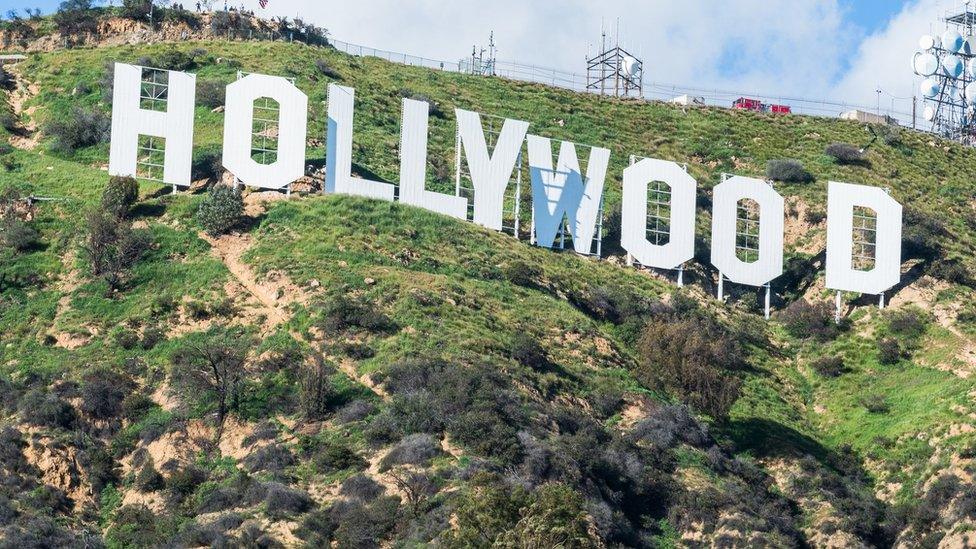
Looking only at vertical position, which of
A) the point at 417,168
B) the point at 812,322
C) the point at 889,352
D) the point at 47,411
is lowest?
the point at 47,411

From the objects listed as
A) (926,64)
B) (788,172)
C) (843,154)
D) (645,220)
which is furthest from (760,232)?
(926,64)

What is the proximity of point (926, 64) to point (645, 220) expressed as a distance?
115 feet

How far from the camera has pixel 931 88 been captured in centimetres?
9456

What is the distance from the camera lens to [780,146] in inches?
3292

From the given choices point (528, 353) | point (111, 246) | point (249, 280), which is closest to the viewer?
point (528, 353)

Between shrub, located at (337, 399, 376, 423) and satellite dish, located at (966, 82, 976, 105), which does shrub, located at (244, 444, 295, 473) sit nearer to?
shrub, located at (337, 399, 376, 423)

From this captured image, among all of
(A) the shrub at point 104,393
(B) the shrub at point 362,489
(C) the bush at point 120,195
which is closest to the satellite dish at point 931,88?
(C) the bush at point 120,195

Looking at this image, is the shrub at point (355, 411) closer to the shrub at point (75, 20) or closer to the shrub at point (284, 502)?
the shrub at point (284, 502)

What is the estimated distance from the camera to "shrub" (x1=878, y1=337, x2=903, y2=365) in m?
61.4

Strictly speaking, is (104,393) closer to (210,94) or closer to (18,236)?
(18,236)

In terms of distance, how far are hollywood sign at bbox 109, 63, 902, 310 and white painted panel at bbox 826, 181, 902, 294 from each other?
0.04 m

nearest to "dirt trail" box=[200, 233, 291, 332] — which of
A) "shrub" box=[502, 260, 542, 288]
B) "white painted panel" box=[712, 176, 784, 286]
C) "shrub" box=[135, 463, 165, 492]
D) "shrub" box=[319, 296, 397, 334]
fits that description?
"shrub" box=[319, 296, 397, 334]

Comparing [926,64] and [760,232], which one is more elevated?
[926,64]

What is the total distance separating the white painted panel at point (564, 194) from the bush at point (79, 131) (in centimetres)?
1883
